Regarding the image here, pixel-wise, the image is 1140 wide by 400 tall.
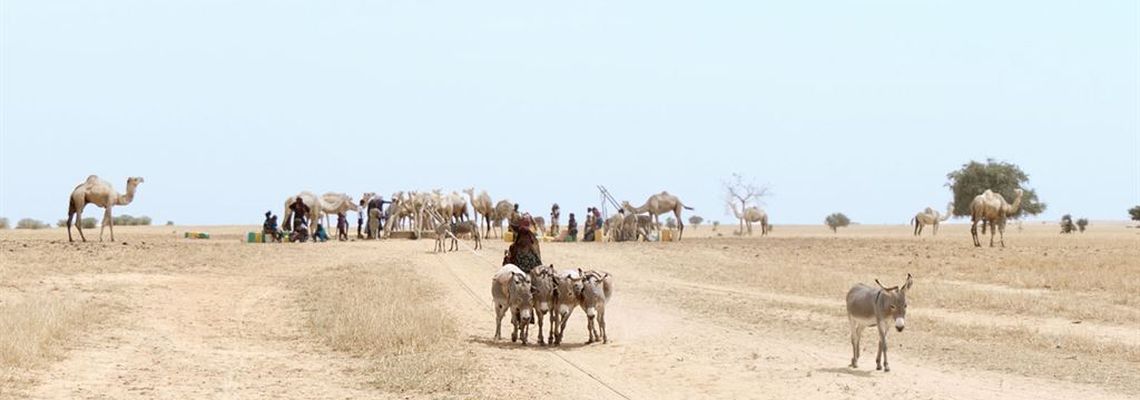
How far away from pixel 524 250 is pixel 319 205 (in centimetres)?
2950

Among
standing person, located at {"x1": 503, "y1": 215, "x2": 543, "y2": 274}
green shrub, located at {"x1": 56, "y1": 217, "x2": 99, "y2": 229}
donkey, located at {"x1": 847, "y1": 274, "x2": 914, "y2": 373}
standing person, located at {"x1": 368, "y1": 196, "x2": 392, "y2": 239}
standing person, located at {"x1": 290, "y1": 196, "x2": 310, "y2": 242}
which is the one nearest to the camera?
donkey, located at {"x1": 847, "y1": 274, "x2": 914, "y2": 373}

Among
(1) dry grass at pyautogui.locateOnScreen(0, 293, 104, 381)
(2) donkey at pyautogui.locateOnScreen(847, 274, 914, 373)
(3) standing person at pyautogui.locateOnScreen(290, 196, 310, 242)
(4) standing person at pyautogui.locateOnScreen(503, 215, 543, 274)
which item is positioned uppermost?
(3) standing person at pyautogui.locateOnScreen(290, 196, 310, 242)

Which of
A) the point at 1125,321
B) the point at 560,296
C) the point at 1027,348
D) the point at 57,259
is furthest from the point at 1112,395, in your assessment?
the point at 57,259

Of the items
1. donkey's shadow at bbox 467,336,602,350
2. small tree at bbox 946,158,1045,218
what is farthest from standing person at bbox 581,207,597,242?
small tree at bbox 946,158,1045,218

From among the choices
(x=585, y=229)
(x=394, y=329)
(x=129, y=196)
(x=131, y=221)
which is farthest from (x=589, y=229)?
(x=131, y=221)

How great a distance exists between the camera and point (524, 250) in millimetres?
20359

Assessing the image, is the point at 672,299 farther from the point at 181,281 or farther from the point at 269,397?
the point at 269,397

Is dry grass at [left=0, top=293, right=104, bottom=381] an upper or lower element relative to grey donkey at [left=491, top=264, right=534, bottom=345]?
lower

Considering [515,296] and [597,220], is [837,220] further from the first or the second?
[515,296]

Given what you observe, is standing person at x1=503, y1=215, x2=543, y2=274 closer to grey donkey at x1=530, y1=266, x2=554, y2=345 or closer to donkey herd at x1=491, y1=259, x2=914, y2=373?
donkey herd at x1=491, y1=259, x2=914, y2=373

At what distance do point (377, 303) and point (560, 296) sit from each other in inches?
222

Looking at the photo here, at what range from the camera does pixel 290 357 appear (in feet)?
58.3

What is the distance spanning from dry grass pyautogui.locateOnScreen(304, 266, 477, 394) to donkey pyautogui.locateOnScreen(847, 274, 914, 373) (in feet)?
15.9

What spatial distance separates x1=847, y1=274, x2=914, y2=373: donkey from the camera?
15.2 meters
